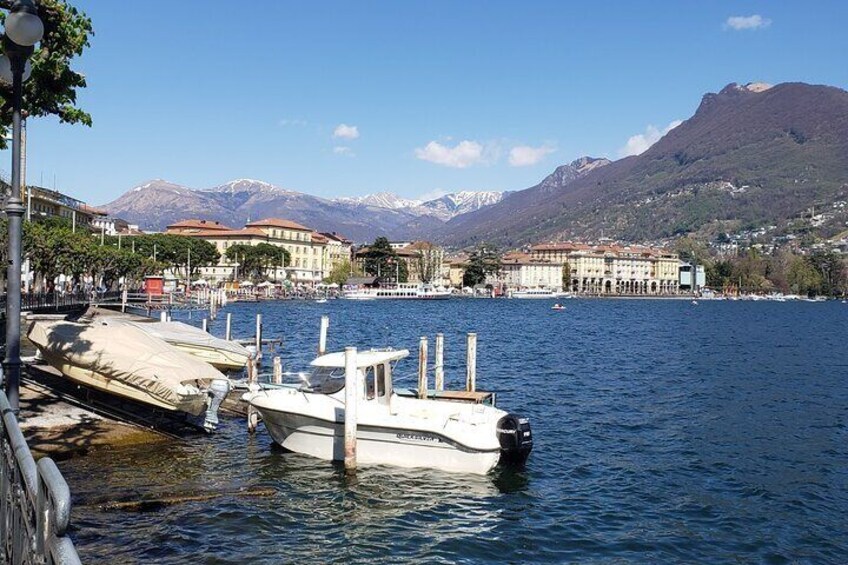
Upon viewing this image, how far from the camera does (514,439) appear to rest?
2167 centimetres

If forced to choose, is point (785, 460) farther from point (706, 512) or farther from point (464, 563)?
point (464, 563)

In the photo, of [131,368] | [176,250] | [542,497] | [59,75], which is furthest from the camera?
[176,250]

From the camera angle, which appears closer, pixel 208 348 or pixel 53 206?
pixel 208 348

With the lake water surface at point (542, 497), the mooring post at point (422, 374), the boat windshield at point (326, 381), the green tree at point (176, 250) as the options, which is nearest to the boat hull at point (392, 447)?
the lake water surface at point (542, 497)

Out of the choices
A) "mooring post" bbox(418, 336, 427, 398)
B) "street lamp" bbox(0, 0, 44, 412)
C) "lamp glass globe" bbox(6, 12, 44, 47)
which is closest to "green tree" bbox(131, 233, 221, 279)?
"mooring post" bbox(418, 336, 427, 398)

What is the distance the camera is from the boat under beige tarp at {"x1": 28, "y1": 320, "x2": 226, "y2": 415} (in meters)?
22.6

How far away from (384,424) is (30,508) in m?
17.0

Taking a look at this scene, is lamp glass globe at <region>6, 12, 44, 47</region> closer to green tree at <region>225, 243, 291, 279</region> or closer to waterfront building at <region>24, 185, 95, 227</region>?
waterfront building at <region>24, 185, 95, 227</region>

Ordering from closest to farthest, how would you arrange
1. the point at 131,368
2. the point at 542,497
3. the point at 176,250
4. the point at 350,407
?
the point at 542,497 → the point at 350,407 → the point at 131,368 → the point at 176,250

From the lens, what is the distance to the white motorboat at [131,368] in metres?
22.6

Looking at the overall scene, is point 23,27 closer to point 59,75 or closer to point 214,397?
point 59,75

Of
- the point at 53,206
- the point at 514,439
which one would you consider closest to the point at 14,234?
the point at 514,439

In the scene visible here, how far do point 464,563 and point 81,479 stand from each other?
9.72 metres

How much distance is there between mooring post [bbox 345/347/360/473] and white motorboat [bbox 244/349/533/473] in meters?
0.53
